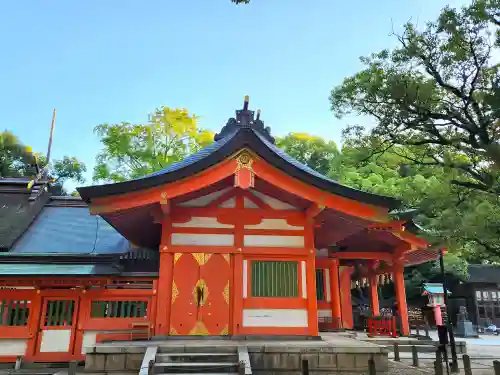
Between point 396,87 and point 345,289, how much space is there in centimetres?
890

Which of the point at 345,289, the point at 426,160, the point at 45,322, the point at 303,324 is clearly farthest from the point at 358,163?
the point at 45,322

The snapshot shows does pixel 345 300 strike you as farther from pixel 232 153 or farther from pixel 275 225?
pixel 232 153

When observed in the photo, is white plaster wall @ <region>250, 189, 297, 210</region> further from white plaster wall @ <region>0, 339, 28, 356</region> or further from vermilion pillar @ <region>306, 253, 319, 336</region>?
white plaster wall @ <region>0, 339, 28, 356</region>

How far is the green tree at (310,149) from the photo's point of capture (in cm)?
3903

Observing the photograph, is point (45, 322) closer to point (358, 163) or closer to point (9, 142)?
point (358, 163)

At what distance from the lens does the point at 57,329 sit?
1030 cm

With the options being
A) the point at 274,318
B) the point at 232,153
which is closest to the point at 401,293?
the point at 274,318

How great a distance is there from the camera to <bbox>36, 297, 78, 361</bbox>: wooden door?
399 inches

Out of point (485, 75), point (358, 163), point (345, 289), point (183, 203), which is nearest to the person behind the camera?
point (485, 75)

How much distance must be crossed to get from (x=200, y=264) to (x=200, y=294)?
74cm

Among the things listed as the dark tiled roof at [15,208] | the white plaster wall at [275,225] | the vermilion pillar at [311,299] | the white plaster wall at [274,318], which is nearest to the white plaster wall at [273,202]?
the white plaster wall at [275,225]

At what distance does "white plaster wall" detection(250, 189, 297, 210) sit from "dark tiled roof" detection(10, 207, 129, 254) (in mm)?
4749

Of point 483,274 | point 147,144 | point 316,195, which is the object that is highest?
point 147,144

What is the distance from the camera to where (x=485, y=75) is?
9.83 metres
